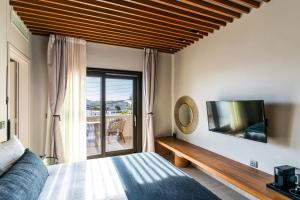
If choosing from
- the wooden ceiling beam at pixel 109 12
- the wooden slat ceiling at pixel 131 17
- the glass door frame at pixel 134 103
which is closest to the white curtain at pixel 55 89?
the wooden slat ceiling at pixel 131 17

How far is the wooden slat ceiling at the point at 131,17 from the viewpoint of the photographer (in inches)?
89.8

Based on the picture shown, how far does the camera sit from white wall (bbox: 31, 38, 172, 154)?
11.0 ft

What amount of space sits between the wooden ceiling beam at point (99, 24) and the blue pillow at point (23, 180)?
2.00 m

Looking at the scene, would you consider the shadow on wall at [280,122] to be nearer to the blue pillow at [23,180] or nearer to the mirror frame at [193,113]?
the mirror frame at [193,113]

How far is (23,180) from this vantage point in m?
1.27

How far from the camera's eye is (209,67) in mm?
3316

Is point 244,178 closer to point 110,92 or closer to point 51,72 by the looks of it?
point 110,92

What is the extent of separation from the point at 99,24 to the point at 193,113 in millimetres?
2490

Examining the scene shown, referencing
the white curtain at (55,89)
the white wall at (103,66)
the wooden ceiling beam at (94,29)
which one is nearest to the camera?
the wooden ceiling beam at (94,29)

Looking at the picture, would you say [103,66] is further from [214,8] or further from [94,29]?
[214,8]

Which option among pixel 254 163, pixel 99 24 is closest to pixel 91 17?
pixel 99 24

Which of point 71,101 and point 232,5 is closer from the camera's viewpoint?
point 232,5

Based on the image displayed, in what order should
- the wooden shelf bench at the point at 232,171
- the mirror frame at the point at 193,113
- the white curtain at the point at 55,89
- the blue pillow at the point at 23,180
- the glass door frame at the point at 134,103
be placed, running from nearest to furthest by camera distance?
the blue pillow at the point at 23,180 < the wooden shelf bench at the point at 232,171 < the white curtain at the point at 55,89 < the mirror frame at the point at 193,113 < the glass door frame at the point at 134,103

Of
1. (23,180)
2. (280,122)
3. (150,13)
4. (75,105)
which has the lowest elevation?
(23,180)
